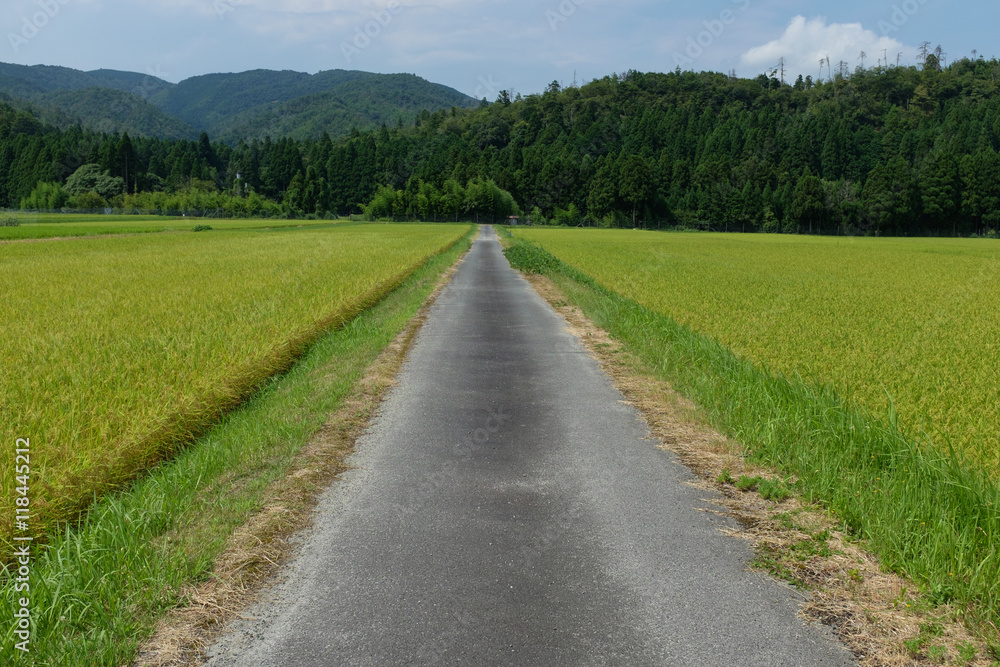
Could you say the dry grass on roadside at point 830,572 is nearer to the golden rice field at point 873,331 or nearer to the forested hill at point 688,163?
the golden rice field at point 873,331

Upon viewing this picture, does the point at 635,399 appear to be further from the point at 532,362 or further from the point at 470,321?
the point at 470,321

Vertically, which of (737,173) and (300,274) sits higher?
(737,173)

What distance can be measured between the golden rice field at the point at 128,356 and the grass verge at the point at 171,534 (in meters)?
0.29

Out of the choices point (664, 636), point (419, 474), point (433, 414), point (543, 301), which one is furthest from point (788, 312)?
point (664, 636)

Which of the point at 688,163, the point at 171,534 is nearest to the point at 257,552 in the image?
the point at 171,534

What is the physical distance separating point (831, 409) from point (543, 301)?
12.2 m

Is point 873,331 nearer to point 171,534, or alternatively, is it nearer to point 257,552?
point 257,552

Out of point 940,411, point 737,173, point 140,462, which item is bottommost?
point 140,462

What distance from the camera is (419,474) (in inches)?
213

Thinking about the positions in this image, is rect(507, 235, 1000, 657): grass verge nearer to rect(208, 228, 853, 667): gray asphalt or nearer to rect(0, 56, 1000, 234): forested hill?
rect(208, 228, 853, 667): gray asphalt

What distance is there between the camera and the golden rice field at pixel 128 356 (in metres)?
5.07

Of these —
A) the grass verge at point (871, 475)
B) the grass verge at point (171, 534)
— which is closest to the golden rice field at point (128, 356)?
the grass verge at point (171, 534)

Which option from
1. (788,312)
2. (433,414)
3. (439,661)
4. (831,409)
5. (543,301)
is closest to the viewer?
(439,661)

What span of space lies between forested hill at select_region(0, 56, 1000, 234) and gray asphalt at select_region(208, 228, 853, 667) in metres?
109
